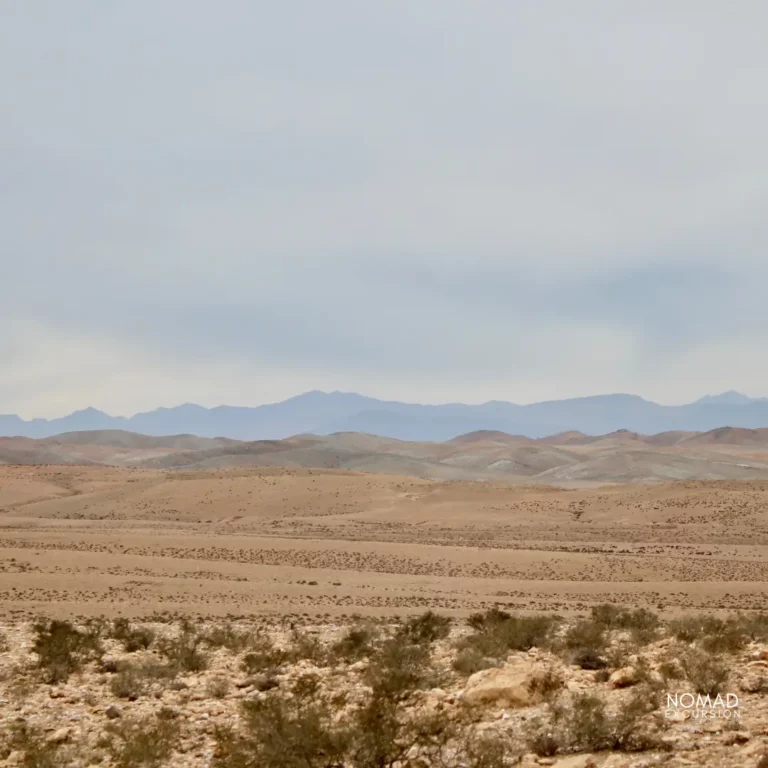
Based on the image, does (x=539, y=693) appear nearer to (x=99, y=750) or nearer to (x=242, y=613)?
(x=99, y=750)

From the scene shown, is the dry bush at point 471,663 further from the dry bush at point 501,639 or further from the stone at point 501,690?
the stone at point 501,690

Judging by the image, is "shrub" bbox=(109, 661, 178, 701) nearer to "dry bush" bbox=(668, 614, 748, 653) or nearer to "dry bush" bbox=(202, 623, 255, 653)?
"dry bush" bbox=(202, 623, 255, 653)

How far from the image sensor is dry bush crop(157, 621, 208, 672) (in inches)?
476

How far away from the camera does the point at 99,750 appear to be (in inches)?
328

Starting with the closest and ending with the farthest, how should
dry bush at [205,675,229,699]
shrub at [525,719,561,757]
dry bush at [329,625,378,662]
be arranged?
shrub at [525,719,561,757] → dry bush at [205,675,229,699] → dry bush at [329,625,378,662]

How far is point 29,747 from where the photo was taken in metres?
8.09

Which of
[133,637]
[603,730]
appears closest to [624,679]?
[603,730]

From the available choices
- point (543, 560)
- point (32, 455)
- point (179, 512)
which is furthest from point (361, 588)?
point (32, 455)

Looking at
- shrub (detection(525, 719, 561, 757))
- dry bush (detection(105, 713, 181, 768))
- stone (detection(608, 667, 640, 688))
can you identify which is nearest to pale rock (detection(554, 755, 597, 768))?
shrub (detection(525, 719, 561, 757))

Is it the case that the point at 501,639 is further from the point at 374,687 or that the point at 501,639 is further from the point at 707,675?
the point at 374,687

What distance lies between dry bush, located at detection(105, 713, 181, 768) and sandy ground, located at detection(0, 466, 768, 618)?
10.3 meters

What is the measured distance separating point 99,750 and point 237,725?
151 centimetres

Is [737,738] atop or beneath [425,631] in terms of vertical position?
atop

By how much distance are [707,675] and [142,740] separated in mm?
6397
